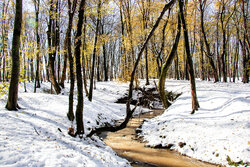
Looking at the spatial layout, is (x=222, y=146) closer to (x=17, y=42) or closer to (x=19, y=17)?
(x=17, y=42)

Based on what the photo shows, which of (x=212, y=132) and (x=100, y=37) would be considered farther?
(x=100, y=37)

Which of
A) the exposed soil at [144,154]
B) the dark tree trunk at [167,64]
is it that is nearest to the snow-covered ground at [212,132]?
the exposed soil at [144,154]

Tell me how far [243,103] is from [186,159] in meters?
4.77

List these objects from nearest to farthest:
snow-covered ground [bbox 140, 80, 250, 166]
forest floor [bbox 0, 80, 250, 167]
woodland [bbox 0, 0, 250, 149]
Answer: forest floor [bbox 0, 80, 250, 167]
snow-covered ground [bbox 140, 80, 250, 166]
woodland [bbox 0, 0, 250, 149]

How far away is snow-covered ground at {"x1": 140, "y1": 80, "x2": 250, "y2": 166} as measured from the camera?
5535 mm

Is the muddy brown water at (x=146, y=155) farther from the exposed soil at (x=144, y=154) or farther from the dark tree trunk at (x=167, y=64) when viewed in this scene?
the dark tree trunk at (x=167, y=64)

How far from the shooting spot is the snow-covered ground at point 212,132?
5535mm

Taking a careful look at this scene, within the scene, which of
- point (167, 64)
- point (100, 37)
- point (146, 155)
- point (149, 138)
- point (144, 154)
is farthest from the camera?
point (100, 37)

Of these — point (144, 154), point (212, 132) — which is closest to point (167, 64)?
point (212, 132)

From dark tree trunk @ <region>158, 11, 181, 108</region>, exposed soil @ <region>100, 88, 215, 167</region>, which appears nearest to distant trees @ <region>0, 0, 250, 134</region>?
dark tree trunk @ <region>158, 11, 181, 108</region>

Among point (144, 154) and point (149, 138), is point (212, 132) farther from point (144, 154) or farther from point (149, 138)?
point (149, 138)

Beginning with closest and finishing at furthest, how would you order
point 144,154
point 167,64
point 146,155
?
point 146,155 → point 144,154 → point 167,64

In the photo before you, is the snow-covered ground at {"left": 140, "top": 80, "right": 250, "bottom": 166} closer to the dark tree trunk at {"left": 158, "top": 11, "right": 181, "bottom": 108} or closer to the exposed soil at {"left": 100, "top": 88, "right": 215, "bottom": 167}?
the exposed soil at {"left": 100, "top": 88, "right": 215, "bottom": 167}

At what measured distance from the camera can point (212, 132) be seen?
681cm
